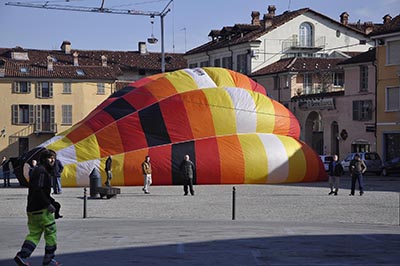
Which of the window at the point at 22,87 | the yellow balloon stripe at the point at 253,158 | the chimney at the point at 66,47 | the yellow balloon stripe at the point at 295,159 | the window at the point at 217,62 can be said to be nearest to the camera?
the yellow balloon stripe at the point at 253,158

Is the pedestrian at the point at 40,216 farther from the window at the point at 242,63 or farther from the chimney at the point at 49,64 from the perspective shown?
the chimney at the point at 49,64

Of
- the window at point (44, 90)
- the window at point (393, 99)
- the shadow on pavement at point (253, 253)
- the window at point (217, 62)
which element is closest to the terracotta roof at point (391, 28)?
the window at point (393, 99)

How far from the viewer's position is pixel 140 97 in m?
39.3

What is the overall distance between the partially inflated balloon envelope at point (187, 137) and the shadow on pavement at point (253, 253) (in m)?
21.3

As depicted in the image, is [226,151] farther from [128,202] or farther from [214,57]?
[214,57]

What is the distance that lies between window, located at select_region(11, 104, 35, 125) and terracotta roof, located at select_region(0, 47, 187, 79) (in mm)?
3079

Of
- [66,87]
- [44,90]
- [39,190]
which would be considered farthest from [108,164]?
[66,87]

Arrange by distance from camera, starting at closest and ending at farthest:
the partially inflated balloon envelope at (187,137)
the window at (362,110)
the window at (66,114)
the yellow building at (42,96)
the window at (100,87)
→ the partially inflated balloon envelope at (187,137) < the window at (362,110) < the yellow building at (42,96) < the window at (66,114) < the window at (100,87)

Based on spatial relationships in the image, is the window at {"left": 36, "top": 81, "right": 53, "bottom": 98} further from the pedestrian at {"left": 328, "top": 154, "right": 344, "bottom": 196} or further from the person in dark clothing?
the pedestrian at {"left": 328, "top": 154, "right": 344, "bottom": 196}

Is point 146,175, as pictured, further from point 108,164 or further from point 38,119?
point 38,119

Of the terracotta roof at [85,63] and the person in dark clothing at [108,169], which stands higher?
the terracotta roof at [85,63]

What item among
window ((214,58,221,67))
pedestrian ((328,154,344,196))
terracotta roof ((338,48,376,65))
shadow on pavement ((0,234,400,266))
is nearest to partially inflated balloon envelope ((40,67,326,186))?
pedestrian ((328,154,344,196))

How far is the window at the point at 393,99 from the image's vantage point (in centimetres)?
5553

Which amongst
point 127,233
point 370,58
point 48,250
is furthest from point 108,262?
point 370,58
